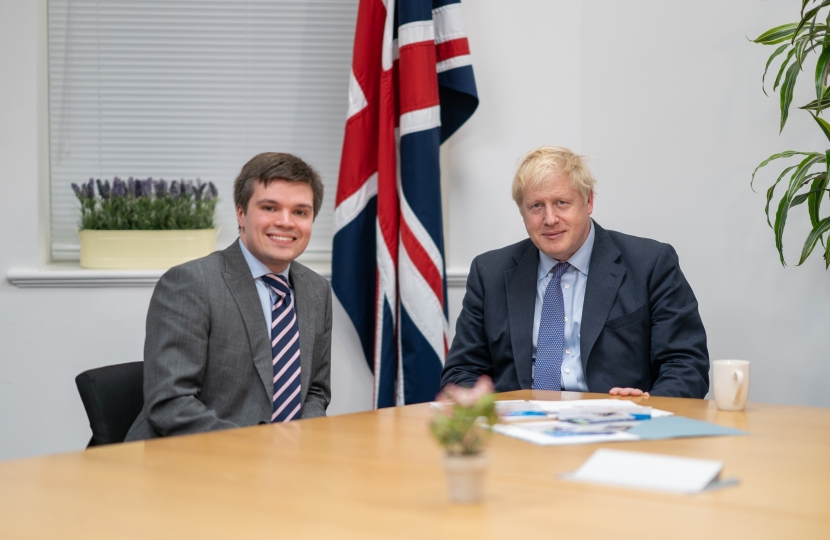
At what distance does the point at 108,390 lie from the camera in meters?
2.01

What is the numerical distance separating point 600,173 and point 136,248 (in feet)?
5.89

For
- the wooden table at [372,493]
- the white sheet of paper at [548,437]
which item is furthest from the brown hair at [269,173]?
the white sheet of paper at [548,437]

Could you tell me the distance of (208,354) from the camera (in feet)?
6.65

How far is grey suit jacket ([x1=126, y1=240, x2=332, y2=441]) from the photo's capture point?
6.24 ft

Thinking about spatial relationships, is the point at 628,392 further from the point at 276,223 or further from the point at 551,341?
the point at 276,223

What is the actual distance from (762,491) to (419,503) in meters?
0.44

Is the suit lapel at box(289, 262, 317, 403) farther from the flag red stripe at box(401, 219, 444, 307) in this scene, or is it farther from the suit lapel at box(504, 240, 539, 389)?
the flag red stripe at box(401, 219, 444, 307)

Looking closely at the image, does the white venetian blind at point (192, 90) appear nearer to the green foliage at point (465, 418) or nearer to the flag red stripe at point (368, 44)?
the flag red stripe at point (368, 44)

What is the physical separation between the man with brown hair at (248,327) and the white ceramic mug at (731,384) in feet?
3.14

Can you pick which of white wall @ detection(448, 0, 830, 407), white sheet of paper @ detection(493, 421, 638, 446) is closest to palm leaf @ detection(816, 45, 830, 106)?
white wall @ detection(448, 0, 830, 407)

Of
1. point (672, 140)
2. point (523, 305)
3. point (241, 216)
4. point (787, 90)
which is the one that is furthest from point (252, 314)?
point (672, 140)

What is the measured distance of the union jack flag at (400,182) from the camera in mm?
3113

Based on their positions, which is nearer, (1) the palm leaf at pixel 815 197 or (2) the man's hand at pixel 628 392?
(2) the man's hand at pixel 628 392

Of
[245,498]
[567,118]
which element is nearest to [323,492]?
[245,498]
